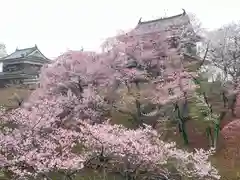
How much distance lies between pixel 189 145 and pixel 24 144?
47.0 ft

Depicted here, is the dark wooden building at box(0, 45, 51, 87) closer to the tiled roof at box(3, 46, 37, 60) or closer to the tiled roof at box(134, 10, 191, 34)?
the tiled roof at box(3, 46, 37, 60)

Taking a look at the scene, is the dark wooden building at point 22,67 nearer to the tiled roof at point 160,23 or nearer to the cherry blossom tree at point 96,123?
the tiled roof at point 160,23

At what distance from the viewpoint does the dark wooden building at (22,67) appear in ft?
186

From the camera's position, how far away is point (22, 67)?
58.8 meters

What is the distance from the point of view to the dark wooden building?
56.7 meters

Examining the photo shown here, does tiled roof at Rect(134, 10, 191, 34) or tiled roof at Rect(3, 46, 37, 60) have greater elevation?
tiled roof at Rect(134, 10, 191, 34)

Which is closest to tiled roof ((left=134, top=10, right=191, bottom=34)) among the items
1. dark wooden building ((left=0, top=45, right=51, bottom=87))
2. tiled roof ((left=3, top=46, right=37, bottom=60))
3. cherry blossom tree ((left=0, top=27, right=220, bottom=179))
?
cherry blossom tree ((left=0, top=27, right=220, bottom=179))

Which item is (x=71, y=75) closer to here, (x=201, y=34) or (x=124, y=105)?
(x=124, y=105)

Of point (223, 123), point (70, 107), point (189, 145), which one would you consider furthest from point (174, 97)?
point (70, 107)

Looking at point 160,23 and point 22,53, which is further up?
point 160,23

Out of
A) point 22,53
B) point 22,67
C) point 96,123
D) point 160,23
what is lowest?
point 96,123

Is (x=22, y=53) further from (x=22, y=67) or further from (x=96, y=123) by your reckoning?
(x=96, y=123)

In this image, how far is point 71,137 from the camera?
92.7ft

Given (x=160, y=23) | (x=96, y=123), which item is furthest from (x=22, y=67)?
(x=96, y=123)
